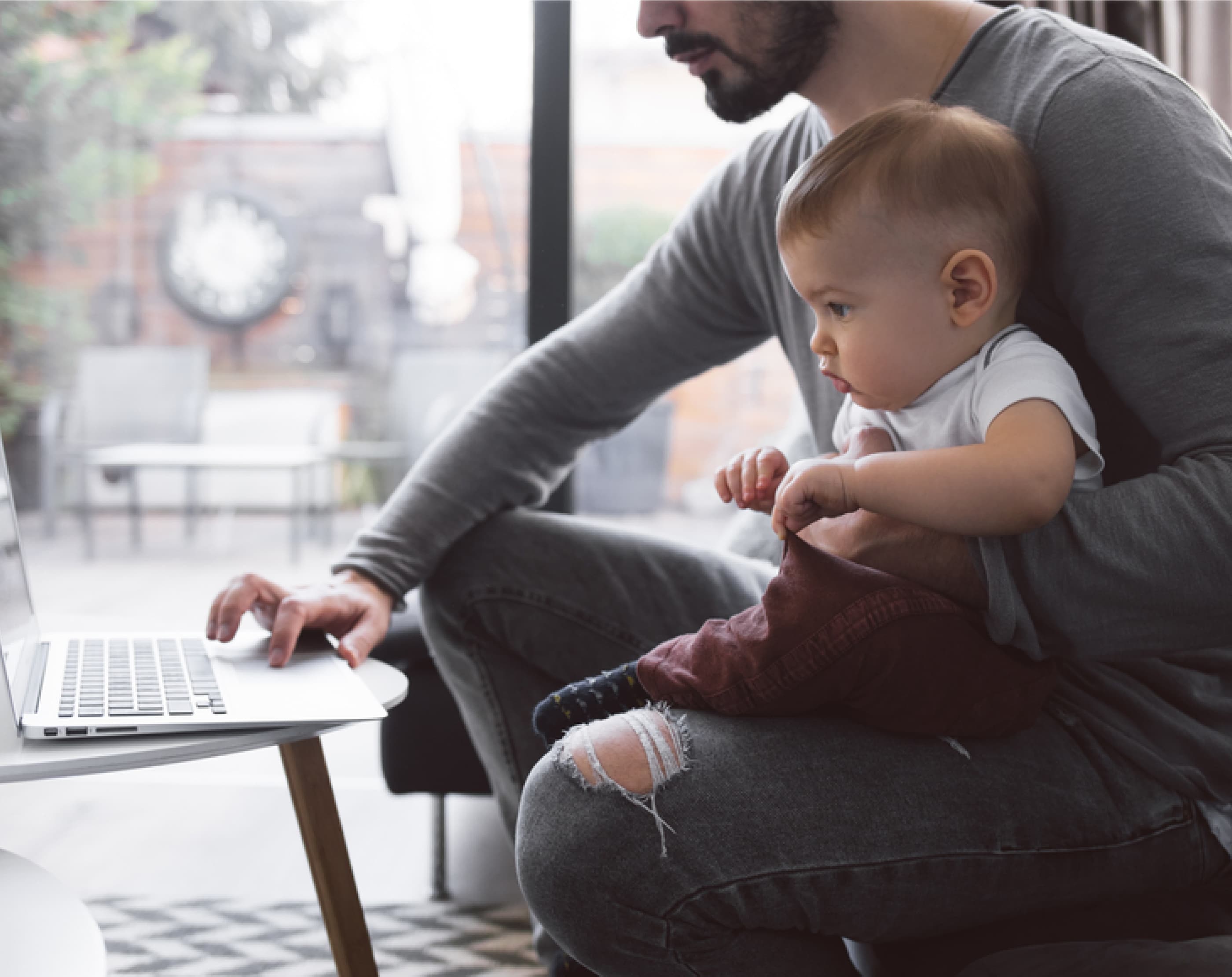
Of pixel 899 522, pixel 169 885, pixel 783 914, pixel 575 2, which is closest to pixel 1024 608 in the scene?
pixel 899 522

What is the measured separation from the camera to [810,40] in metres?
1.20

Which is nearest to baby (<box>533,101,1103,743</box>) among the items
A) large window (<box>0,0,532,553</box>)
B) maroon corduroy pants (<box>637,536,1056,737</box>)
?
maroon corduroy pants (<box>637,536,1056,737</box>)

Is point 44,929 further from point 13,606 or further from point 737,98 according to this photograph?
point 737,98

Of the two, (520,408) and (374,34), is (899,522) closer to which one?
(520,408)

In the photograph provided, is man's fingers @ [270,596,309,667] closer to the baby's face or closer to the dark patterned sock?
the dark patterned sock

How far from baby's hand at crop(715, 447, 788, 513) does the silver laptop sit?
379 mm

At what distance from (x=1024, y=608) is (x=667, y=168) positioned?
5.56ft

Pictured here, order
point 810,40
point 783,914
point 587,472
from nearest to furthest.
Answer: point 783,914 → point 810,40 → point 587,472

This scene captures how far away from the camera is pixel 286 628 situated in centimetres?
114

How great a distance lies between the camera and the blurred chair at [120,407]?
239cm

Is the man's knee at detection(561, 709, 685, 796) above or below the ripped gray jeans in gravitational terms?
above

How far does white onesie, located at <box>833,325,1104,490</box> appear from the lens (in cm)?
87

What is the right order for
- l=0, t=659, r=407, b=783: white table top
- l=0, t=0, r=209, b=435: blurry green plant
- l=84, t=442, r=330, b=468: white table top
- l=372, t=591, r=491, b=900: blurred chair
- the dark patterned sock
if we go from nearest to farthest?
1. l=0, t=659, r=407, b=783: white table top
2. the dark patterned sock
3. l=372, t=591, r=491, b=900: blurred chair
4. l=0, t=0, r=209, b=435: blurry green plant
5. l=84, t=442, r=330, b=468: white table top

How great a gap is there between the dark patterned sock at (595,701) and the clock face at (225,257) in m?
1.68
